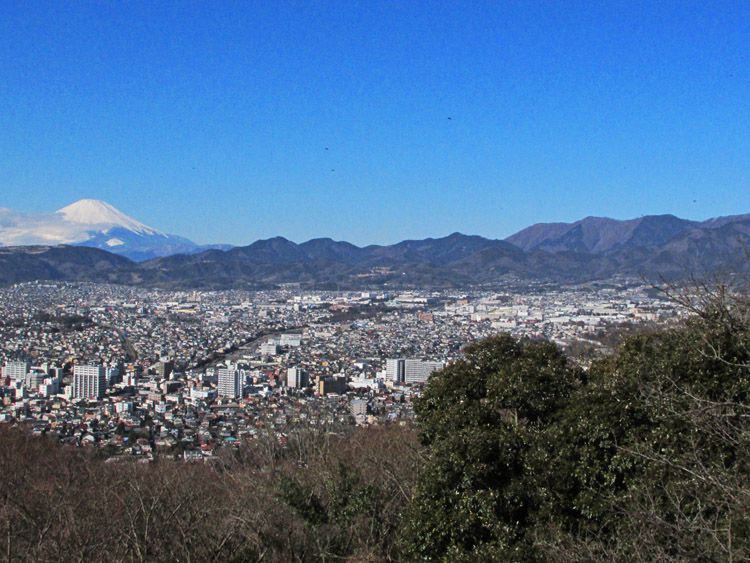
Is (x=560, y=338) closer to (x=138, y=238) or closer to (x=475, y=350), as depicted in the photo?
(x=475, y=350)

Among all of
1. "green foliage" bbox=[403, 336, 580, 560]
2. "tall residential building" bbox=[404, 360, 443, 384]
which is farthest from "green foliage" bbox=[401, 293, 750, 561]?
"tall residential building" bbox=[404, 360, 443, 384]

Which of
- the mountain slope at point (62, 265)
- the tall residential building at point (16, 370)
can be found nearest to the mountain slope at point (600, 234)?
the mountain slope at point (62, 265)

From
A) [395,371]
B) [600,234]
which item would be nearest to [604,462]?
[395,371]

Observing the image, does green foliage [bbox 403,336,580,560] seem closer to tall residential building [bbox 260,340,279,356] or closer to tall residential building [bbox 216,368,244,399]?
tall residential building [bbox 216,368,244,399]

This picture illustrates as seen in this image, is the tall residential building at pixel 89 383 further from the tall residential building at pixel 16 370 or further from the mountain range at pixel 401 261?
the mountain range at pixel 401 261

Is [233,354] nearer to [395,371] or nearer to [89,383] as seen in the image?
[395,371]

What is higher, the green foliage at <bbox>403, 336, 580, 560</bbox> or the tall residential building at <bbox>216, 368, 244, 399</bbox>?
the green foliage at <bbox>403, 336, 580, 560</bbox>

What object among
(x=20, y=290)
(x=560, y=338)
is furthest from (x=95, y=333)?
(x=20, y=290)
